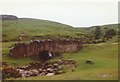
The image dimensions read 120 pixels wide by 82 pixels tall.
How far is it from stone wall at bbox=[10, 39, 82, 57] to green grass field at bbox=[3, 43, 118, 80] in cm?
144

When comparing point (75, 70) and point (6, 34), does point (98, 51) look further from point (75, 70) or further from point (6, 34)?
point (6, 34)

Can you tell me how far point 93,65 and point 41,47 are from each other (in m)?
14.9

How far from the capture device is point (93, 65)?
145ft

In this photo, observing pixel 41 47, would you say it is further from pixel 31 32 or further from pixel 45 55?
pixel 31 32

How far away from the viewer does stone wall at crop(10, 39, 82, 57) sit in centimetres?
5478

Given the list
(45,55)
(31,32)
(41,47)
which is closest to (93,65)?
(45,55)

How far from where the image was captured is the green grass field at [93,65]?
3622cm

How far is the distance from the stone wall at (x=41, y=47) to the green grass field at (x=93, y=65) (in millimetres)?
1444

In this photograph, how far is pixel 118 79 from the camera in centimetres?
3506

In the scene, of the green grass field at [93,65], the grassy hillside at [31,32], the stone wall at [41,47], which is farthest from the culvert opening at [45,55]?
the grassy hillside at [31,32]

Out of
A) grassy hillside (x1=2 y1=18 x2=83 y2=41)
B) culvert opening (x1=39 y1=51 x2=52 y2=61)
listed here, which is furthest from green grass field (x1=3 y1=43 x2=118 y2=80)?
grassy hillside (x1=2 y1=18 x2=83 y2=41)

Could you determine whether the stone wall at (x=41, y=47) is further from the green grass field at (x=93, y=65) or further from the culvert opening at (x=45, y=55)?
the green grass field at (x=93, y=65)

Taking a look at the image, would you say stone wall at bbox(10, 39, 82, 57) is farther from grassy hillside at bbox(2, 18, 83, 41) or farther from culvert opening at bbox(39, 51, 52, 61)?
grassy hillside at bbox(2, 18, 83, 41)

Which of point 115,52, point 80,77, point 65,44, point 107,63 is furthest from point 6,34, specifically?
point 80,77
